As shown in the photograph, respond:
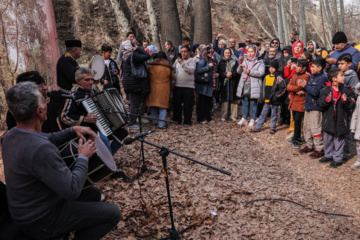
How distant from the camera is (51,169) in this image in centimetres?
240

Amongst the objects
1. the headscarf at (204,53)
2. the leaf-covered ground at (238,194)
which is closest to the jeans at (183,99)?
the headscarf at (204,53)

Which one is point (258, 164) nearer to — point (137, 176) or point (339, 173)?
point (339, 173)

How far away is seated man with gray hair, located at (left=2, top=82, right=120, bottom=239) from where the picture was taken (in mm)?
2412

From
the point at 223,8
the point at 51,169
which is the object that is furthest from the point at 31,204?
the point at 223,8

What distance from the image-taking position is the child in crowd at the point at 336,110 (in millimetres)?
5711

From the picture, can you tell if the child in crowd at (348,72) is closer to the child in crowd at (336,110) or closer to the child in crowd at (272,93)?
the child in crowd at (336,110)

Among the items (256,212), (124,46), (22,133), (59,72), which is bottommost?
(256,212)

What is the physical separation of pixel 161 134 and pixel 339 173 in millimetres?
4359

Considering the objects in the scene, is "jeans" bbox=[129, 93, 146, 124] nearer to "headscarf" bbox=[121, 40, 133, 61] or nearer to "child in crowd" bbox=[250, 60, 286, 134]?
"headscarf" bbox=[121, 40, 133, 61]

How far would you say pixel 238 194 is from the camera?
5094mm

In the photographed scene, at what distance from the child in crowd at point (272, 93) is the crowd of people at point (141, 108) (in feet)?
0.10

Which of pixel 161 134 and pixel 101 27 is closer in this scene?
pixel 161 134

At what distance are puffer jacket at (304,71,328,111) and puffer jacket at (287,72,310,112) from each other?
361 mm

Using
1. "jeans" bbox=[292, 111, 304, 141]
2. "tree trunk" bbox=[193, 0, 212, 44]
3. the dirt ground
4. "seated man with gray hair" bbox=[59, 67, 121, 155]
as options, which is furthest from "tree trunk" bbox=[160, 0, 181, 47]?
"seated man with gray hair" bbox=[59, 67, 121, 155]
